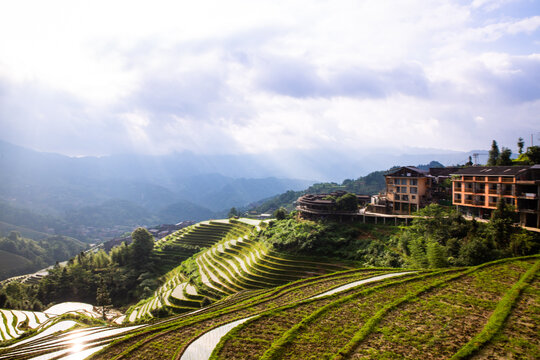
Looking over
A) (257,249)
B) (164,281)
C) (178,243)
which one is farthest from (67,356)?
(178,243)

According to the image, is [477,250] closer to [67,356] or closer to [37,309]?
[67,356]

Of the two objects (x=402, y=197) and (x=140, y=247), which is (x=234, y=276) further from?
(x=140, y=247)

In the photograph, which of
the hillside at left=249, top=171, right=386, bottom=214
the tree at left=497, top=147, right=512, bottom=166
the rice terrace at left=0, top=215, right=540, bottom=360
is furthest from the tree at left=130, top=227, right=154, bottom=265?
the hillside at left=249, top=171, right=386, bottom=214

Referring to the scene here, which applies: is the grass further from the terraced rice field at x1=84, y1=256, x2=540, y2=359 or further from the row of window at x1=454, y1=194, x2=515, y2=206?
the row of window at x1=454, y1=194, x2=515, y2=206

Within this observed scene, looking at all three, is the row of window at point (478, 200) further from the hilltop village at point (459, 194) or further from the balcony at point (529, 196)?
the balcony at point (529, 196)

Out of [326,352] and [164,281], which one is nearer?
[326,352]

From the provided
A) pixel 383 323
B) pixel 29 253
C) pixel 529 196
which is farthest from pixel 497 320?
pixel 29 253
